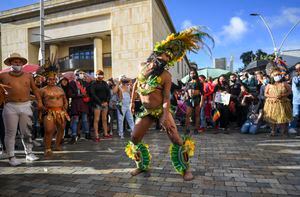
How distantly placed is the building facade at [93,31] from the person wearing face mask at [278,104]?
1608 cm

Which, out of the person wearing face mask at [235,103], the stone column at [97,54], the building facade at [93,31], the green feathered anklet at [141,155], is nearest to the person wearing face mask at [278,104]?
the person wearing face mask at [235,103]

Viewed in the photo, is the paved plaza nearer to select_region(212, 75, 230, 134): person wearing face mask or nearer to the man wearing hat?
the man wearing hat

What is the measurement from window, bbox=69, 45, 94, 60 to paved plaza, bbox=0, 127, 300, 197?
1036 inches

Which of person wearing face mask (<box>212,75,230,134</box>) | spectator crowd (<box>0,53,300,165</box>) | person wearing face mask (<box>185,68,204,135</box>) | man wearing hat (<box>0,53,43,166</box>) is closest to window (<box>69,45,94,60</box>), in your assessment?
spectator crowd (<box>0,53,300,165</box>)

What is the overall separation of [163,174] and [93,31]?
24.4 meters

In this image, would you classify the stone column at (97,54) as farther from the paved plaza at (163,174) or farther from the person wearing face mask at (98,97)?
the paved plaza at (163,174)

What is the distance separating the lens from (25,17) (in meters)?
29.5

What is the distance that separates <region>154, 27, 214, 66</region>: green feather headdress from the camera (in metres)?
4.09

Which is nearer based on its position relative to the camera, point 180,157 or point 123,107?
point 180,157

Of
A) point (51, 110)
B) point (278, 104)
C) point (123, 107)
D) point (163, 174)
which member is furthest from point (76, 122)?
point (278, 104)

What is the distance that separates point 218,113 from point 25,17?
92.0 ft

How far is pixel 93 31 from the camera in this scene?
86.9 ft

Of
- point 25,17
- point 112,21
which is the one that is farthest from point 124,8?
point 25,17

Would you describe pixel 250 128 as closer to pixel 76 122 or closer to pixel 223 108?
pixel 223 108
